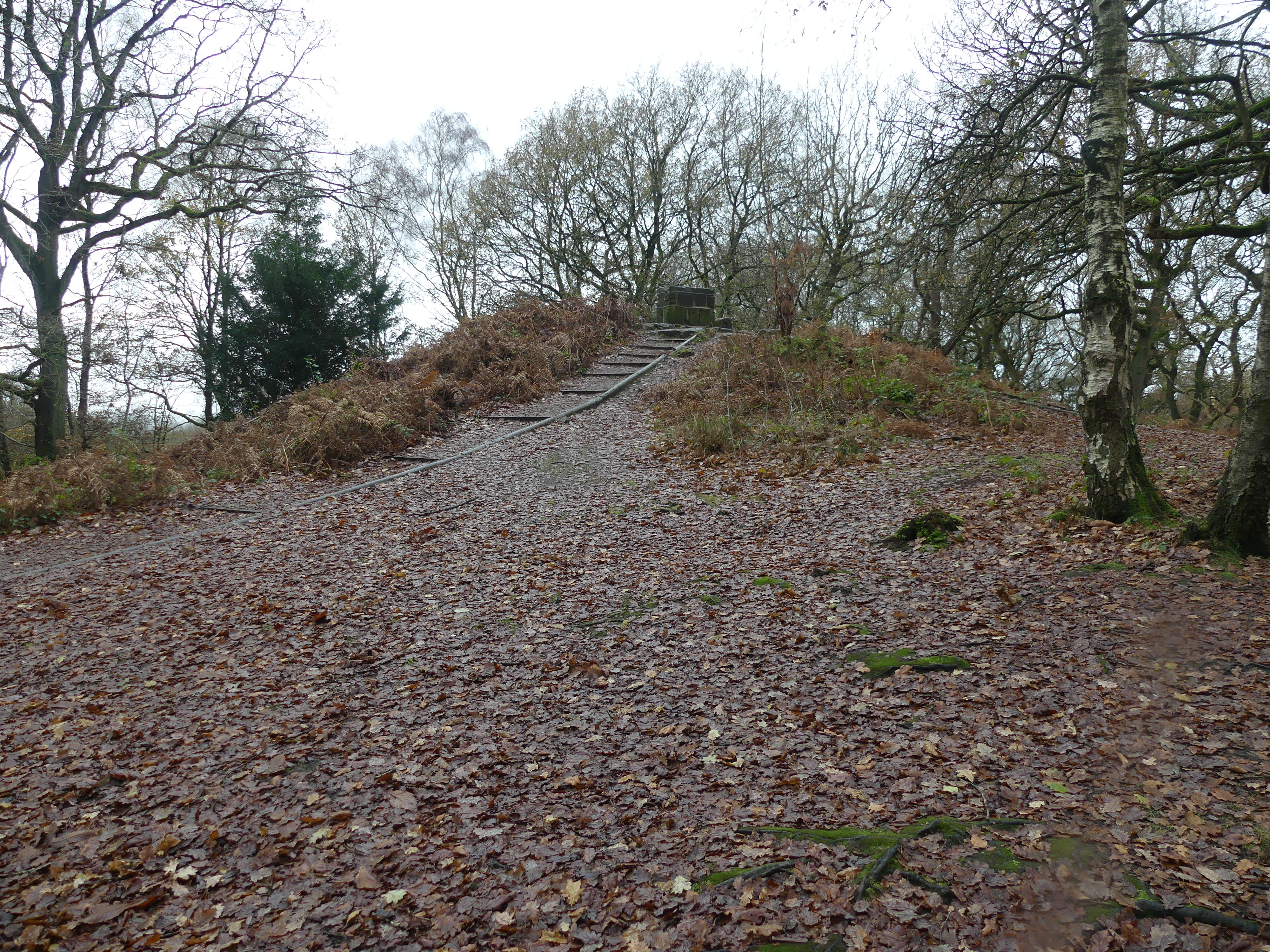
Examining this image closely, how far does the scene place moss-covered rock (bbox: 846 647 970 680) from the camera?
4051 mm

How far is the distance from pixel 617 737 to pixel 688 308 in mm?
16457

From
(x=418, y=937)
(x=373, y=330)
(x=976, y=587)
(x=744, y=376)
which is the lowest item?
(x=418, y=937)

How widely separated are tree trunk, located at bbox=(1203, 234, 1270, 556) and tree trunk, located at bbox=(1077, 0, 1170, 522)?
674mm

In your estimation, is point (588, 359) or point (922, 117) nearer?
point (922, 117)

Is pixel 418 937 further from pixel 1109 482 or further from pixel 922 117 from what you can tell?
pixel 922 117

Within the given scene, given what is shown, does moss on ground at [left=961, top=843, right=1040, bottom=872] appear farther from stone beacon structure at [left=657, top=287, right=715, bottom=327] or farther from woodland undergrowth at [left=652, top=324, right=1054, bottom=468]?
stone beacon structure at [left=657, top=287, right=715, bottom=327]

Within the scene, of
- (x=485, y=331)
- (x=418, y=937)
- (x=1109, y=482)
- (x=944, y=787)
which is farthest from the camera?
(x=485, y=331)

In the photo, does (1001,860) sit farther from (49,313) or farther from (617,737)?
(49,313)

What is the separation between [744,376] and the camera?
472 inches

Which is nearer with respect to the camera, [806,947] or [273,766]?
[806,947]

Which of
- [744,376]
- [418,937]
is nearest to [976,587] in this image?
[418,937]

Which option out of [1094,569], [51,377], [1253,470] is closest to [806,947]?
[1094,569]

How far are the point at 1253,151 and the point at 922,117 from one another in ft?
9.41

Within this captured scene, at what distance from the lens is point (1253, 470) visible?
4.46 metres
